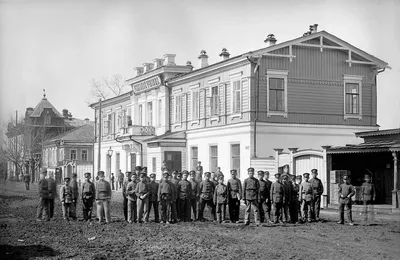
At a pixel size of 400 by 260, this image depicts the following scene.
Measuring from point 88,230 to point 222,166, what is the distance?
574 inches

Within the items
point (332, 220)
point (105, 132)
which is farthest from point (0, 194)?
point (105, 132)

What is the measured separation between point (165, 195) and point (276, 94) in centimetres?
1181

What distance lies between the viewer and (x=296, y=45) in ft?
88.8

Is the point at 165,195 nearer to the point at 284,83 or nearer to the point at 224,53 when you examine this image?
the point at 284,83

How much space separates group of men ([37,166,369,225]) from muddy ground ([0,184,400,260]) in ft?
2.15

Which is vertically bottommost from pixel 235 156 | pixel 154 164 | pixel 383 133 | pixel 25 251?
pixel 25 251

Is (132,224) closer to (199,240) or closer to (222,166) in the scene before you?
(199,240)

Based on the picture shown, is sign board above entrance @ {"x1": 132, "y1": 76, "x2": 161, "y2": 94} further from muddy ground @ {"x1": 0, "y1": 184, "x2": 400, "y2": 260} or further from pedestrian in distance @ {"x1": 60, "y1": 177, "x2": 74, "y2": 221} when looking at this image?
muddy ground @ {"x1": 0, "y1": 184, "x2": 400, "y2": 260}

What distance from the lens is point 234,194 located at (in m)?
17.2

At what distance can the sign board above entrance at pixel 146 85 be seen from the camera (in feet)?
121

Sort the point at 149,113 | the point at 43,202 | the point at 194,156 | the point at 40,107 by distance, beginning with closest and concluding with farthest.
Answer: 1. the point at 43,202
2. the point at 194,156
3. the point at 149,113
4. the point at 40,107


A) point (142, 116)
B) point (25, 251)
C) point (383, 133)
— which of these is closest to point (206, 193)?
point (25, 251)

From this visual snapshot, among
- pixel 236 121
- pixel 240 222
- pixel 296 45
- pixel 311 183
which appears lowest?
pixel 240 222

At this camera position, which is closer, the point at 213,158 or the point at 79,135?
the point at 213,158
